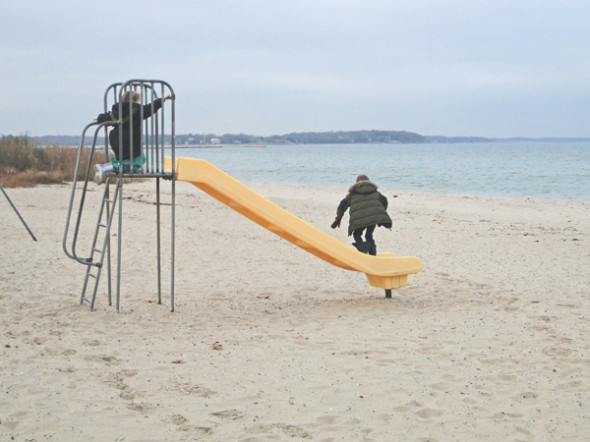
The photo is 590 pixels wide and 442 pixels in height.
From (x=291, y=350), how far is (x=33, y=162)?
22.1m

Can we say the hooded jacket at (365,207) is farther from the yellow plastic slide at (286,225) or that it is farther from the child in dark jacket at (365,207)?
the yellow plastic slide at (286,225)

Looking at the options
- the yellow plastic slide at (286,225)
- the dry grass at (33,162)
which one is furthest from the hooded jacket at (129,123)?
the dry grass at (33,162)

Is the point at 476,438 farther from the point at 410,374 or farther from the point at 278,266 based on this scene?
the point at 278,266

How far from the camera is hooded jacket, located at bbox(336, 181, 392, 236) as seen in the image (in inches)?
323

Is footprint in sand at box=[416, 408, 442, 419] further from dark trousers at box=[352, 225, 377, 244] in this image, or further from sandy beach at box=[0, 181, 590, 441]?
dark trousers at box=[352, 225, 377, 244]

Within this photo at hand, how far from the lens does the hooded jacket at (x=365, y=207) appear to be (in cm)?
820

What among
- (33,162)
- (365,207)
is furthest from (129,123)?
(33,162)

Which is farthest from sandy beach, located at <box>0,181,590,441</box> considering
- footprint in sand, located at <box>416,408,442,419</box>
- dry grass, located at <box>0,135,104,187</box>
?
dry grass, located at <box>0,135,104,187</box>

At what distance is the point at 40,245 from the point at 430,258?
632 centimetres

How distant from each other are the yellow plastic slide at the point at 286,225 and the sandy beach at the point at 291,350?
16.1 inches

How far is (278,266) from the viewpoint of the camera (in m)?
10.1

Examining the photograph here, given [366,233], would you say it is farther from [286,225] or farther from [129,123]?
[129,123]

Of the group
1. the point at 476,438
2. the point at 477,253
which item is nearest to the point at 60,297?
the point at 476,438

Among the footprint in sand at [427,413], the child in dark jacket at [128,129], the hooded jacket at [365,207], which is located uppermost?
the child in dark jacket at [128,129]
